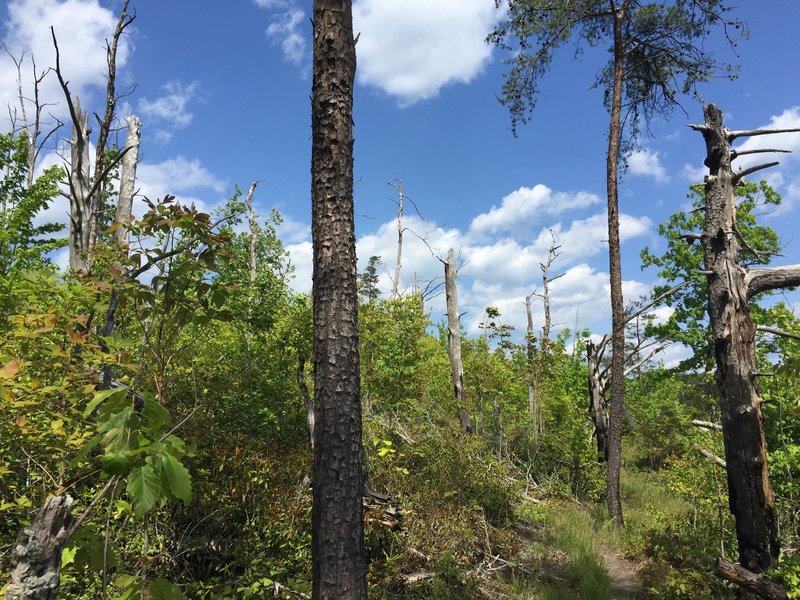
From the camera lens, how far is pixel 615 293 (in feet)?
32.4

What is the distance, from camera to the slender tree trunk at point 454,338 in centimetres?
1177

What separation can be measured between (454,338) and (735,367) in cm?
824

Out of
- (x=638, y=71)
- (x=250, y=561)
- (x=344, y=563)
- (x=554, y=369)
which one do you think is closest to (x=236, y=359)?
(x=250, y=561)

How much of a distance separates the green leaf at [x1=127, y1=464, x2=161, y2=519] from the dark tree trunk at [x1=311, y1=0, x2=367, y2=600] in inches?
69.3

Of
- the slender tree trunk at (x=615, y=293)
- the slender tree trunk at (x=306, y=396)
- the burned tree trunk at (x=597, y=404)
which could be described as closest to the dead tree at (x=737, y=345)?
the slender tree trunk at (x=615, y=293)

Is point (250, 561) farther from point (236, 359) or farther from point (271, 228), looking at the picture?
point (271, 228)

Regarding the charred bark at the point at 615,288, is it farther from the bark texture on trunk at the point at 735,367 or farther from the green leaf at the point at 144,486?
the green leaf at the point at 144,486

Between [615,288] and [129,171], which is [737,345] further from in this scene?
[129,171]

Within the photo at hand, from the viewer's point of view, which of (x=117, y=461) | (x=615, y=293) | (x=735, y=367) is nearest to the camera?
(x=117, y=461)

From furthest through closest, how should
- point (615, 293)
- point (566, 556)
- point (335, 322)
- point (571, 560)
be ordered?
point (615, 293), point (566, 556), point (571, 560), point (335, 322)

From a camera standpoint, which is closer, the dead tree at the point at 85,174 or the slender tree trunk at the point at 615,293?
the dead tree at the point at 85,174

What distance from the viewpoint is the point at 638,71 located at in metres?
10.8

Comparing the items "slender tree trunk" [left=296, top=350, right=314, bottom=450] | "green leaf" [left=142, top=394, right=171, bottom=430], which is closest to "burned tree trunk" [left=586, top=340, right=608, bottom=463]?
"slender tree trunk" [left=296, top=350, right=314, bottom=450]

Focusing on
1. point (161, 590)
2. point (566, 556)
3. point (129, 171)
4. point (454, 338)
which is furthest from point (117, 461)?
point (454, 338)
